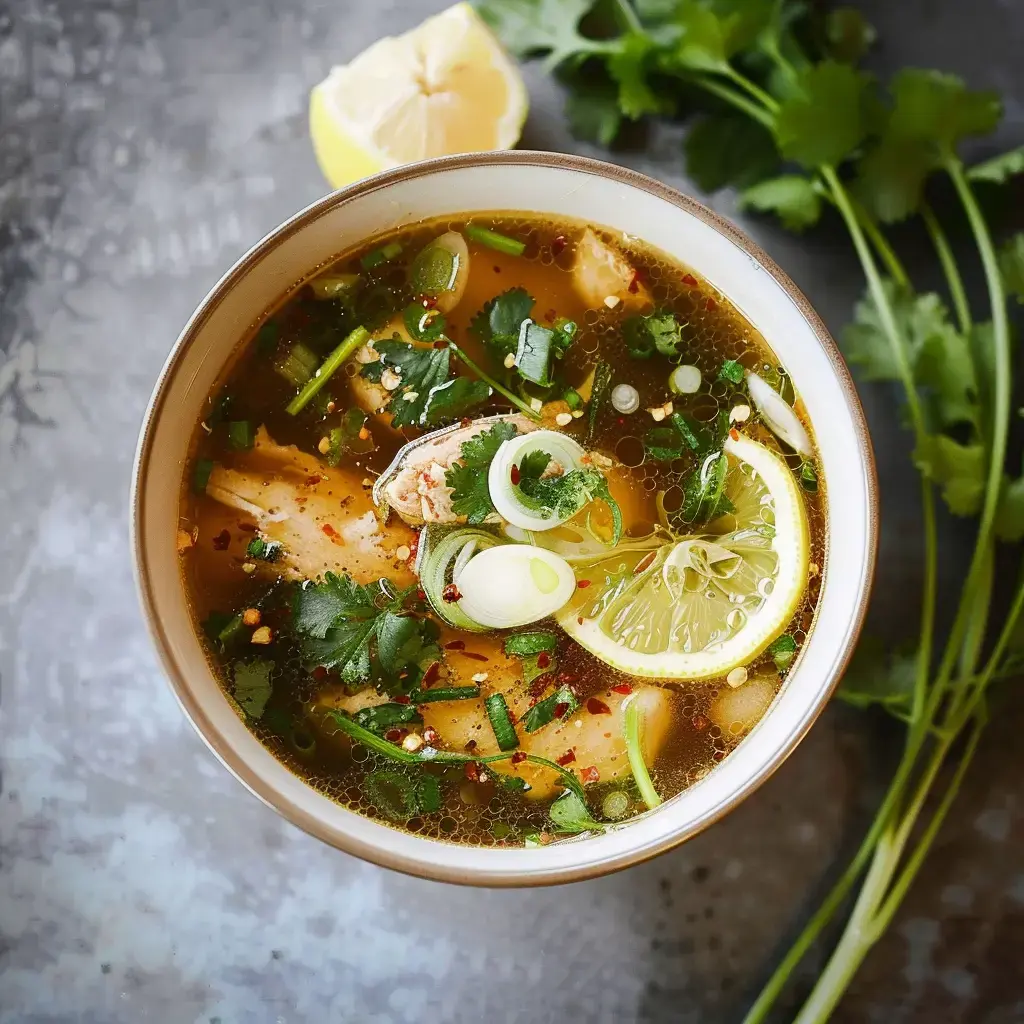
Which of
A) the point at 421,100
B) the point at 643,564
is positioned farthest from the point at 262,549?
the point at 421,100

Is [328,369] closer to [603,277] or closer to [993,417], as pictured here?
[603,277]

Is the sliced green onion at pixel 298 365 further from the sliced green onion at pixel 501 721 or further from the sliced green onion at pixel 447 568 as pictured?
the sliced green onion at pixel 501 721

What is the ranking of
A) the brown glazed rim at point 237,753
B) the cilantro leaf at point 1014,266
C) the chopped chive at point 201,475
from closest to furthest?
the brown glazed rim at point 237,753
the chopped chive at point 201,475
the cilantro leaf at point 1014,266

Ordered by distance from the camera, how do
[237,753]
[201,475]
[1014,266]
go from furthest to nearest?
[1014,266] < [201,475] < [237,753]

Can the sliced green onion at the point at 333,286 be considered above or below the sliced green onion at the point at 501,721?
above

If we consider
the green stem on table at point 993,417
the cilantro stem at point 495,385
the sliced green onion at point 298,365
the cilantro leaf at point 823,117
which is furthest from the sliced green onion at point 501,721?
the cilantro leaf at point 823,117

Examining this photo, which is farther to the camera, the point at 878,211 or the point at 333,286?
the point at 878,211

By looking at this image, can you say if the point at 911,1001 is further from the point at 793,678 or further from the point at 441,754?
the point at 441,754
